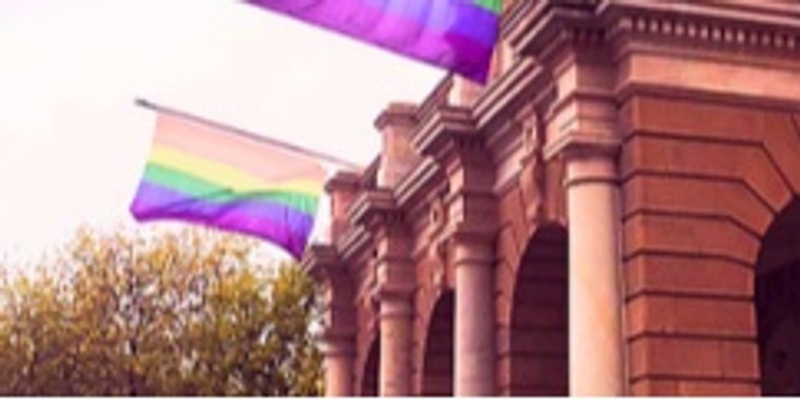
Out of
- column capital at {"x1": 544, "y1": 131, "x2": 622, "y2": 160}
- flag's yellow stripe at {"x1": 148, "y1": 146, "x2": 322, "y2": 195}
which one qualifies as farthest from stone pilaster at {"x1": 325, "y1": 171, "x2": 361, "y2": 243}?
column capital at {"x1": 544, "y1": 131, "x2": 622, "y2": 160}

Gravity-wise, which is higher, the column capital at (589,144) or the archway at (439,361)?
the column capital at (589,144)

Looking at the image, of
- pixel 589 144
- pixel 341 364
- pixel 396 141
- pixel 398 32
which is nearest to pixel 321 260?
pixel 341 364

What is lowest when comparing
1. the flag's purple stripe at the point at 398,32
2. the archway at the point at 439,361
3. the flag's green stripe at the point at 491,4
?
the archway at the point at 439,361

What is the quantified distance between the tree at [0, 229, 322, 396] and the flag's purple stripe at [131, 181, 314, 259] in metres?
22.2

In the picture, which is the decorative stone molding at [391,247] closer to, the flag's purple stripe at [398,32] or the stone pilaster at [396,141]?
the stone pilaster at [396,141]

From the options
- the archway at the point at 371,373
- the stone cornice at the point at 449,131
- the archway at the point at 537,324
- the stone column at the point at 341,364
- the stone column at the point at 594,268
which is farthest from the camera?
the stone column at the point at 341,364

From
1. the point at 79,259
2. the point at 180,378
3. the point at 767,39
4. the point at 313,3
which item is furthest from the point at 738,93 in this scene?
the point at 79,259

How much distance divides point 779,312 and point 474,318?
559cm

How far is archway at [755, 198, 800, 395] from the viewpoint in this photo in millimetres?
23000

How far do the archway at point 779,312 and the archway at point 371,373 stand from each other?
27.3 feet

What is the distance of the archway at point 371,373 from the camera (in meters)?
29.3

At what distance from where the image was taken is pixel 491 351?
2112 cm

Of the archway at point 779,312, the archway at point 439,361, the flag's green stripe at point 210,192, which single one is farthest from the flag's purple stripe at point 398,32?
the archway at point 439,361

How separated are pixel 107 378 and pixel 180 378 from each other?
265 centimetres
